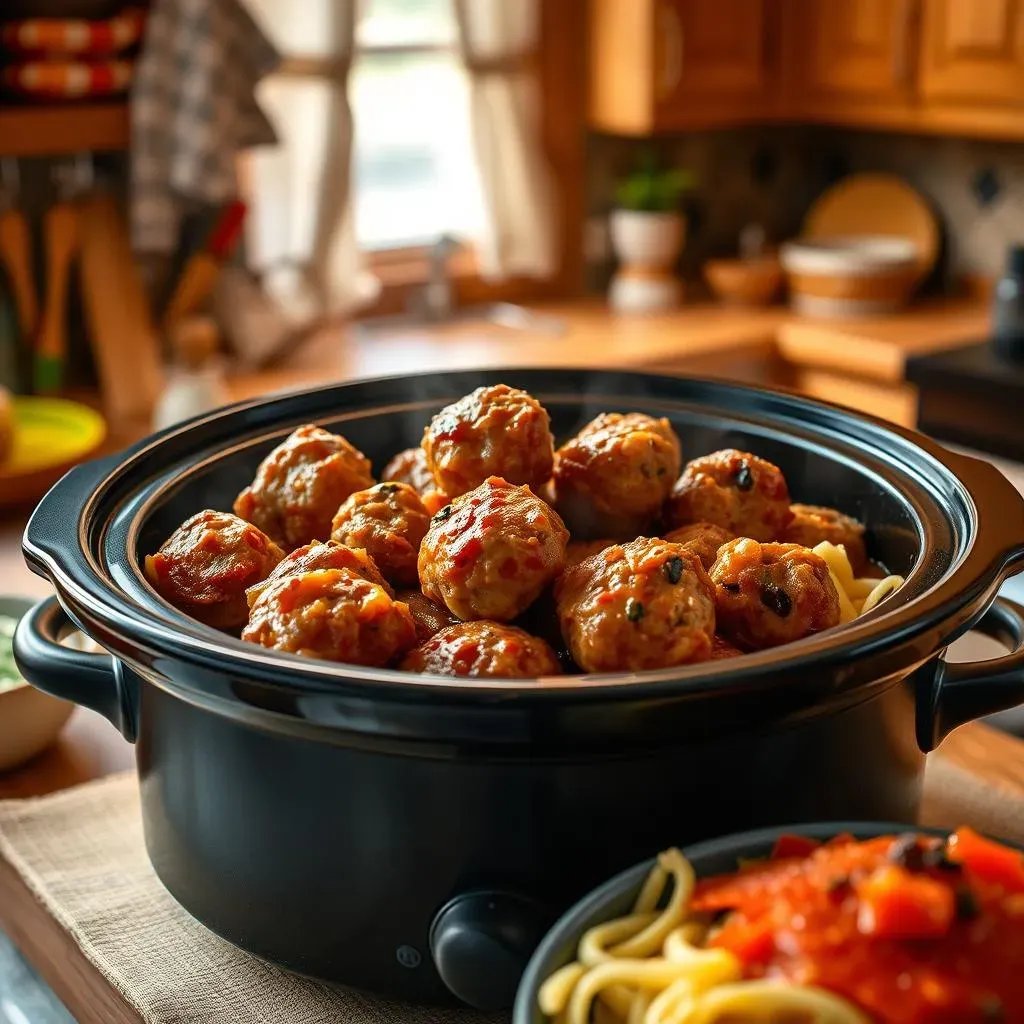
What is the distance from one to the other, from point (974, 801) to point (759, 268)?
8.49 feet

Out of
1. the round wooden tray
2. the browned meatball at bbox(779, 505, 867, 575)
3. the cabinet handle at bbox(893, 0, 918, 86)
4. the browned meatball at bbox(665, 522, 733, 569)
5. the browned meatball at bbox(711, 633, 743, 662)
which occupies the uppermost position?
the cabinet handle at bbox(893, 0, 918, 86)

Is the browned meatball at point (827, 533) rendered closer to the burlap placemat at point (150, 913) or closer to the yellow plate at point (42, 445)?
the burlap placemat at point (150, 913)

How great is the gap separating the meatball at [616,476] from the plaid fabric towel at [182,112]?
5.51ft

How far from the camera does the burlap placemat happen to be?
0.94 meters

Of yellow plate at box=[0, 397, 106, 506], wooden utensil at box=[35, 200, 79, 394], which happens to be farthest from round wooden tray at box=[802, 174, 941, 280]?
yellow plate at box=[0, 397, 106, 506]

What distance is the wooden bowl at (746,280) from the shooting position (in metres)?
3.66

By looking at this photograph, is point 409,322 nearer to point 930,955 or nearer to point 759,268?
point 759,268

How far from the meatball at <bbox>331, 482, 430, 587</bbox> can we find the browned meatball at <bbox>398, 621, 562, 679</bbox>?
14 centimetres

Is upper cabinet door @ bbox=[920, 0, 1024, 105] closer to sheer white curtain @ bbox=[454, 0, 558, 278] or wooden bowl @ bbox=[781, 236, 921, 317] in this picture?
wooden bowl @ bbox=[781, 236, 921, 317]

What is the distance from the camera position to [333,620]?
0.88m

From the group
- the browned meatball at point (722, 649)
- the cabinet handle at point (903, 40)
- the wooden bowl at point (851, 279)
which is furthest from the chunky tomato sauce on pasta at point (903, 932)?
the cabinet handle at point (903, 40)

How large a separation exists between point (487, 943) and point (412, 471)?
21.7 inches

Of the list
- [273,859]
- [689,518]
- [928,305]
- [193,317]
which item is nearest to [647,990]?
[273,859]

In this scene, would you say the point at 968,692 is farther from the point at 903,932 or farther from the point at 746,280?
the point at 746,280
